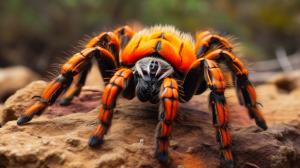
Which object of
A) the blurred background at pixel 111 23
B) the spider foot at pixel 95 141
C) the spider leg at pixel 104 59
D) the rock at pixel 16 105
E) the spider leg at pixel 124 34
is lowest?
the spider foot at pixel 95 141

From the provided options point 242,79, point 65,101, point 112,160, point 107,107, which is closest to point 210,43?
point 242,79

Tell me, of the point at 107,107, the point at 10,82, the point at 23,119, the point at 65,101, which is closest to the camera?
the point at 107,107

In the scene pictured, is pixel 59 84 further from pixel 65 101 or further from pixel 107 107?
pixel 65 101

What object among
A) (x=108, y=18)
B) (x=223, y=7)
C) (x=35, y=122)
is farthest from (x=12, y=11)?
(x=35, y=122)

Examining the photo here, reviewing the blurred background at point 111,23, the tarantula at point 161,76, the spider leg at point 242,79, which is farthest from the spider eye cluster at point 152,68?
the blurred background at point 111,23

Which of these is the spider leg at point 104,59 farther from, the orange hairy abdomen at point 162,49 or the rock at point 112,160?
the rock at point 112,160

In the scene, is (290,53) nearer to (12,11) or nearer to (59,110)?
(12,11)
